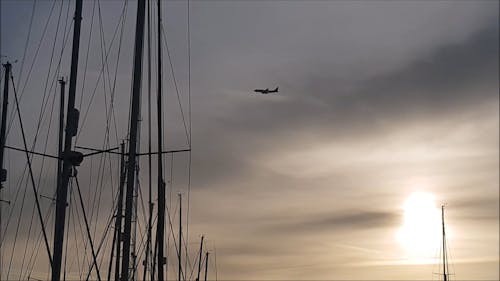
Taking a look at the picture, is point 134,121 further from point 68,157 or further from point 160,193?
point 160,193

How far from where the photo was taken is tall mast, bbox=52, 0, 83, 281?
25906 millimetres

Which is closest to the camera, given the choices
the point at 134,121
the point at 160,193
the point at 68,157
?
the point at 160,193

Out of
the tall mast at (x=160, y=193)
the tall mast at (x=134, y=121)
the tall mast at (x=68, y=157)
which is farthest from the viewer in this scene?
the tall mast at (x=134, y=121)

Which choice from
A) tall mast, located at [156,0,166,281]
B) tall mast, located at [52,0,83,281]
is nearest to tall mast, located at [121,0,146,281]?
tall mast, located at [156,0,166,281]

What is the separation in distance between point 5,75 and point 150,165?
12701 millimetres

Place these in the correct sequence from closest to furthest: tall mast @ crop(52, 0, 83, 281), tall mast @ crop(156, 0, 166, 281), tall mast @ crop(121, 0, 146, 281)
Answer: tall mast @ crop(156, 0, 166, 281)
tall mast @ crop(52, 0, 83, 281)
tall mast @ crop(121, 0, 146, 281)

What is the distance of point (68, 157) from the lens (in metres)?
27.2

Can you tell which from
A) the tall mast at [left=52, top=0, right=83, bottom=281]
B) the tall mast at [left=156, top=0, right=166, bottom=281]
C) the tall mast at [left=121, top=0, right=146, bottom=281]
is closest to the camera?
the tall mast at [left=156, top=0, right=166, bottom=281]

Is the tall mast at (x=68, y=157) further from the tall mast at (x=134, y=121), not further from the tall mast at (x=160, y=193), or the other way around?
the tall mast at (x=160, y=193)

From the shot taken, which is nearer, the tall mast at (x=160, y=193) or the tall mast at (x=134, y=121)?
the tall mast at (x=160, y=193)

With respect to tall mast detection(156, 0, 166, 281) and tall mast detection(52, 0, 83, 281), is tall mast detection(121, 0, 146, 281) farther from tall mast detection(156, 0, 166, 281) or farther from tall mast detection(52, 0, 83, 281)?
tall mast detection(52, 0, 83, 281)

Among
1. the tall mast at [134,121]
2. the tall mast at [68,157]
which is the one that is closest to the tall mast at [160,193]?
the tall mast at [134,121]

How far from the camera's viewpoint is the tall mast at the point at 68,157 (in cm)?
2591

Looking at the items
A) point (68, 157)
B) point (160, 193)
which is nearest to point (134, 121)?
point (68, 157)
